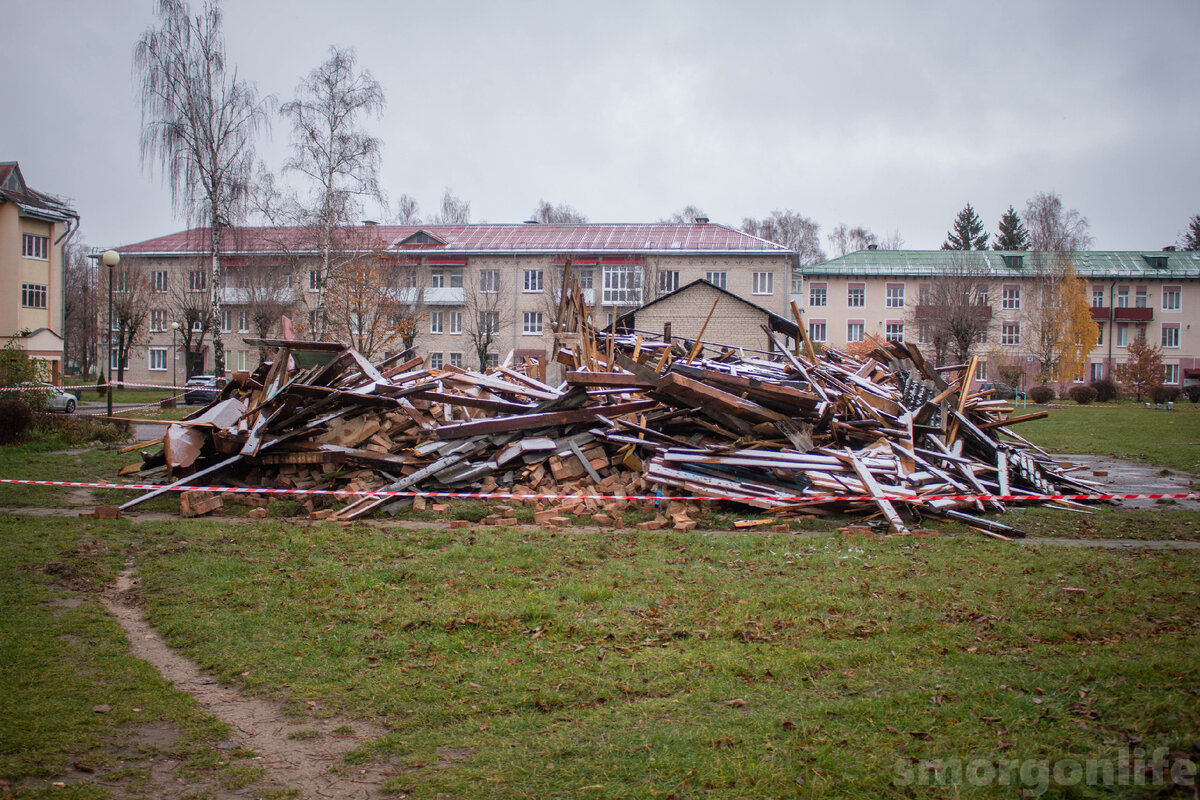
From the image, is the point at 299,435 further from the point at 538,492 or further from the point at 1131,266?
the point at 1131,266

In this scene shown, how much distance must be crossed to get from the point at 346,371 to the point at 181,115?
24794 millimetres

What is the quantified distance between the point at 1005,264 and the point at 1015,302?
378 centimetres

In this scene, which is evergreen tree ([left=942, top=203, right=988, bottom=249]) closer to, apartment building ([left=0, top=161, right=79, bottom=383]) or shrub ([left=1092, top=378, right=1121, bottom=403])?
shrub ([left=1092, top=378, right=1121, bottom=403])

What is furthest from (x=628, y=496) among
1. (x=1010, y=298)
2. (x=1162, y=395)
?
(x=1010, y=298)

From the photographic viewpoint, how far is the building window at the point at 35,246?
131 feet

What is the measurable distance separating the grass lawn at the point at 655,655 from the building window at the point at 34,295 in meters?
39.8

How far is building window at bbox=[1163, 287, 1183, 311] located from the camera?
6294cm

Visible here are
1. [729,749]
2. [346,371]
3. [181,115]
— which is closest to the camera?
[729,749]

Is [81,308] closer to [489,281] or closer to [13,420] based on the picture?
[489,281]

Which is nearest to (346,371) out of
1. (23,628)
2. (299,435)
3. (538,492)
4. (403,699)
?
(299,435)

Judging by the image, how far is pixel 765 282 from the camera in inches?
2237

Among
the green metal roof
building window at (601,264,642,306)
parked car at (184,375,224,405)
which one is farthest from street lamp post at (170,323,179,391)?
the green metal roof

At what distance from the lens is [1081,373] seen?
5725 centimetres

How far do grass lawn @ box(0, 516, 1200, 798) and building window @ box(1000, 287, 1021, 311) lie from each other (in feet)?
201
